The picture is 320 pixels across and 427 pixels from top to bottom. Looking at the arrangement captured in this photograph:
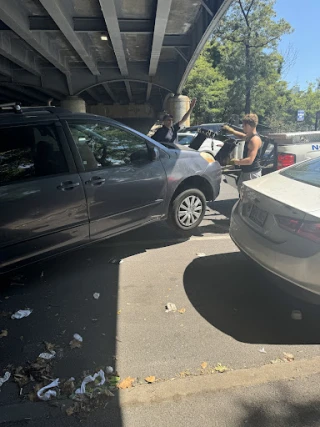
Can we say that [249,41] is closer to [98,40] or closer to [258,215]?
[98,40]

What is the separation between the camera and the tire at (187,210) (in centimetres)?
496

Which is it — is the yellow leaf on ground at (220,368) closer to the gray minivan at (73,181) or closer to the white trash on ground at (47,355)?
the white trash on ground at (47,355)

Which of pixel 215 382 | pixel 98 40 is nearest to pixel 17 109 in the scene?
pixel 215 382

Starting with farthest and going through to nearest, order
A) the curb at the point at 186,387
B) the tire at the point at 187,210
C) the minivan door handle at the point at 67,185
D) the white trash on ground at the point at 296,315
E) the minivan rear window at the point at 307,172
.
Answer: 1. the tire at the point at 187,210
2. the minivan door handle at the point at 67,185
3. the minivan rear window at the point at 307,172
4. the white trash on ground at the point at 296,315
5. the curb at the point at 186,387

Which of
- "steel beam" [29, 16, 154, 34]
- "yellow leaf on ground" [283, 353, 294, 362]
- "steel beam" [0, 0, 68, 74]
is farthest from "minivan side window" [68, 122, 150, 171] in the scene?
"steel beam" [29, 16, 154, 34]

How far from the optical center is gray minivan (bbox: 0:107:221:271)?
11.2 ft

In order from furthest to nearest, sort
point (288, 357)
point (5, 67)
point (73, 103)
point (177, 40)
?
point (73, 103) → point (5, 67) → point (177, 40) → point (288, 357)

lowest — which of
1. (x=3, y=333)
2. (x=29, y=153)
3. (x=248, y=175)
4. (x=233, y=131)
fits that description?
(x=3, y=333)

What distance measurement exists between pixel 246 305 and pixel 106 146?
2.45 m

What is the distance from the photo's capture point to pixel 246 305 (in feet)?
11.1

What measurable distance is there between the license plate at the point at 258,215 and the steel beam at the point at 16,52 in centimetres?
979

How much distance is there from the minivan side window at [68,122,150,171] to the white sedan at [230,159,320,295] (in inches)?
59.1

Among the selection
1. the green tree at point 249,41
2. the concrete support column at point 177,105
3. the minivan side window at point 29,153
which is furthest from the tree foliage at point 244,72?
the minivan side window at point 29,153

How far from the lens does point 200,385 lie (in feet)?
8.03
